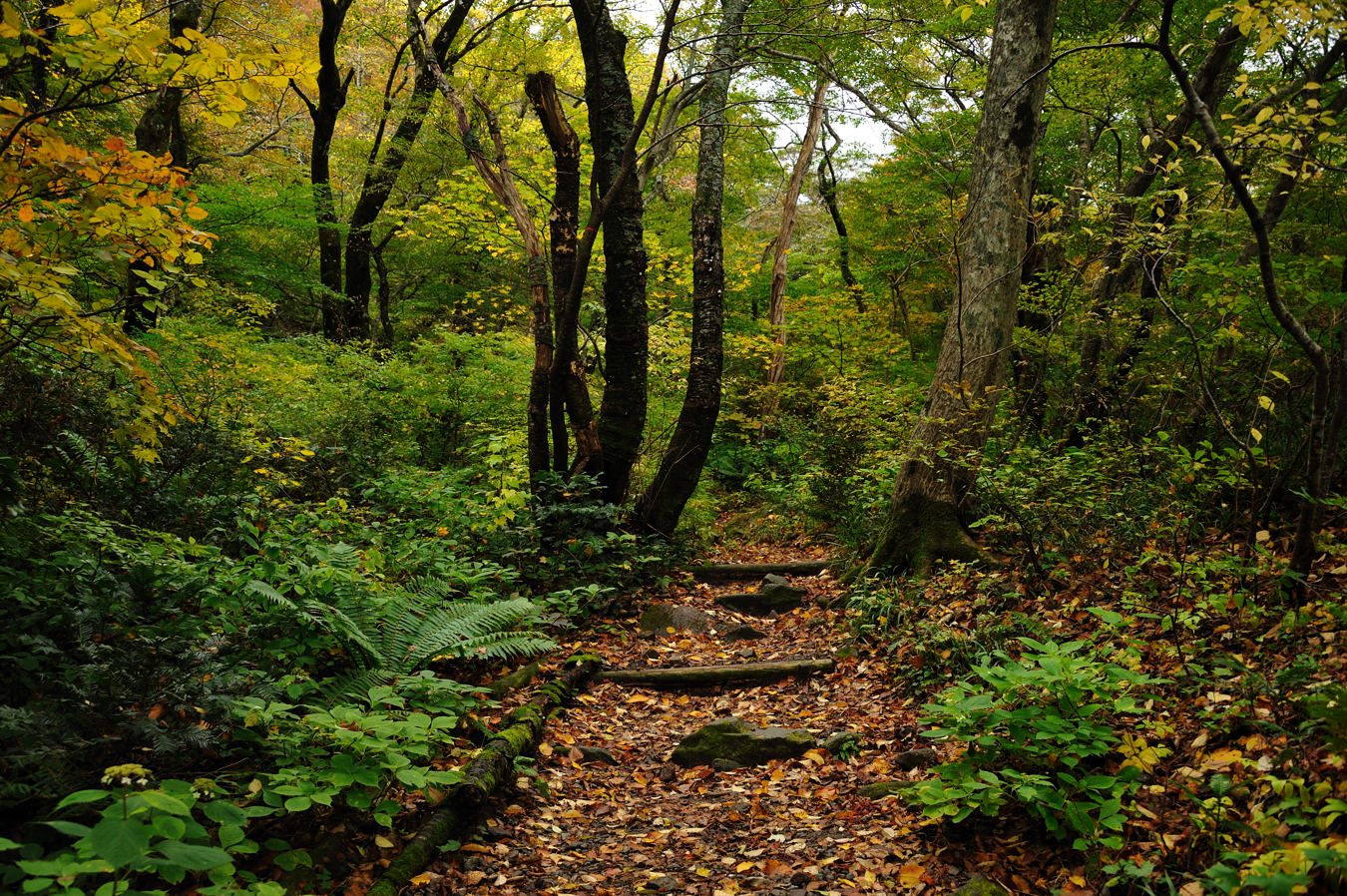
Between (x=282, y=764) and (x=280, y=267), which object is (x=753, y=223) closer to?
(x=280, y=267)

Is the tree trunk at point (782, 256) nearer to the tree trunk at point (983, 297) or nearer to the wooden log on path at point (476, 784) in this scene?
the tree trunk at point (983, 297)

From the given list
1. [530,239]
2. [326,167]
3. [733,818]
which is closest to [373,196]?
[326,167]

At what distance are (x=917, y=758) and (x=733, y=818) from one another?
1026mm

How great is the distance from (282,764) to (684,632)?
4120 millimetres

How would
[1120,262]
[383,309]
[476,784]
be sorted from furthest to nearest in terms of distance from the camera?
[383,309], [1120,262], [476,784]

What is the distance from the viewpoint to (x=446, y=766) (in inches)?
147

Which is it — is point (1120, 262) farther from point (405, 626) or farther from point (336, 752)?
point (336, 752)

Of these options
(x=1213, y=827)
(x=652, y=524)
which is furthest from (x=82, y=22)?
(x=652, y=524)

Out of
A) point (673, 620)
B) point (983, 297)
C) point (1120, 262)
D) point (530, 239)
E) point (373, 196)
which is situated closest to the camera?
point (983, 297)

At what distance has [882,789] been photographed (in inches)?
149

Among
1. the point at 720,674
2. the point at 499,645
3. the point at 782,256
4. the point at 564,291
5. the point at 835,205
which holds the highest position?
the point at 835,205

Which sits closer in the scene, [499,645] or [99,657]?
[99,657]

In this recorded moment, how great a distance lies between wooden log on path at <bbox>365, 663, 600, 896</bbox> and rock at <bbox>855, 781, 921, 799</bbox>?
1.84 metres

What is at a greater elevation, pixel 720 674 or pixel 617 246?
pixel 617 246
